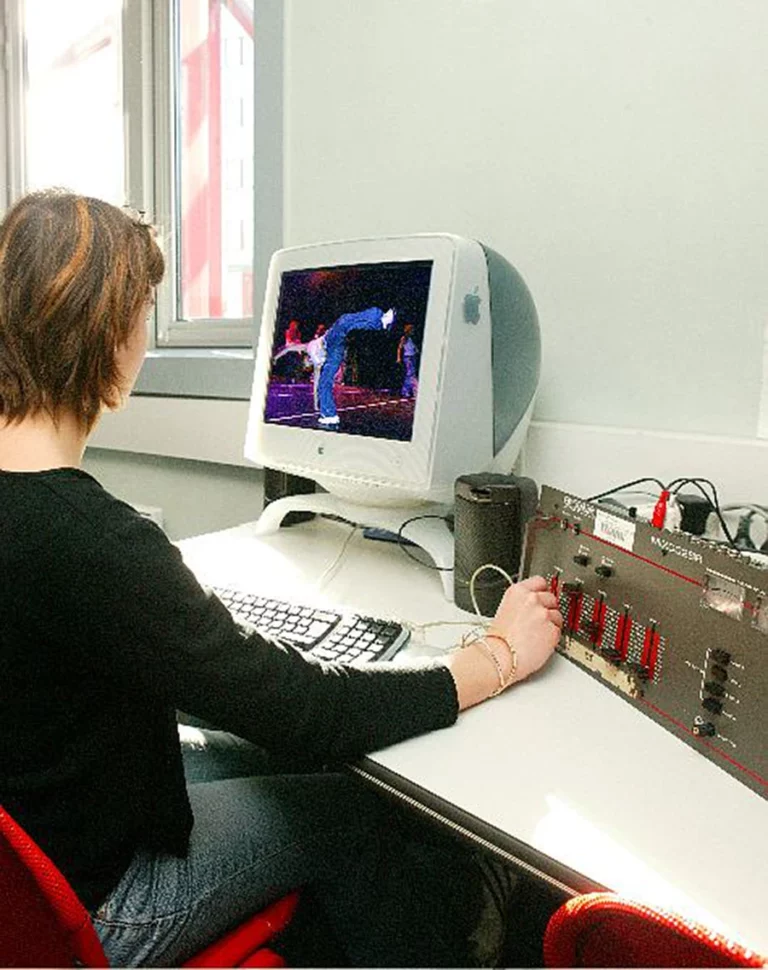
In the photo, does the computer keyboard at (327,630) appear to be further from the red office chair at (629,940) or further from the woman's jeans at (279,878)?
the red office chair at (629,940)

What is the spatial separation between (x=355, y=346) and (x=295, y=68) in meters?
0.87

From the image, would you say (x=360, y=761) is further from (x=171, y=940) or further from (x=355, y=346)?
(x=355, y=346)

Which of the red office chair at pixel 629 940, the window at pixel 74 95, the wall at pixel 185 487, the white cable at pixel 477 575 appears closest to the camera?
the red office chair at pixel 629 940

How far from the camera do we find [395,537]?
4.75ft

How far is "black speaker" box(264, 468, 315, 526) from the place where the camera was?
62.1 inches

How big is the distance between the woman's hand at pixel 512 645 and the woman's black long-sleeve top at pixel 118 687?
54mm

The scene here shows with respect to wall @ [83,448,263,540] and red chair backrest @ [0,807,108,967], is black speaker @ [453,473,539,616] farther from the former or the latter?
wall @ [83,448,263,540]

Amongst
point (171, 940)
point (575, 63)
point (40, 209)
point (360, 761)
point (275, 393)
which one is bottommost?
point (171, 940)

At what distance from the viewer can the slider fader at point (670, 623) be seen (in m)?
0.72

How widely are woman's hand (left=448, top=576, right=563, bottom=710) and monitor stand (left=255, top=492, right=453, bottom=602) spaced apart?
0.72 feet

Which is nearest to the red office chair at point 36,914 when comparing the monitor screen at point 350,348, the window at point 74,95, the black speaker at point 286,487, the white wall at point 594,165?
the monitor screen at point 350,348

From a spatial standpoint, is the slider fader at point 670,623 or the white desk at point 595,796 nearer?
the white desk at point 595,796

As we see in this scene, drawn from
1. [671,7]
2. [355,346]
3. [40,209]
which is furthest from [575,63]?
[40,209]

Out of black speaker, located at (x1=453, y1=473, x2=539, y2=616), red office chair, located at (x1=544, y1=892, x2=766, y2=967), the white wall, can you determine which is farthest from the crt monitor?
red office chair, located at (x1=544, y1=892, x2=766, y2=967)
